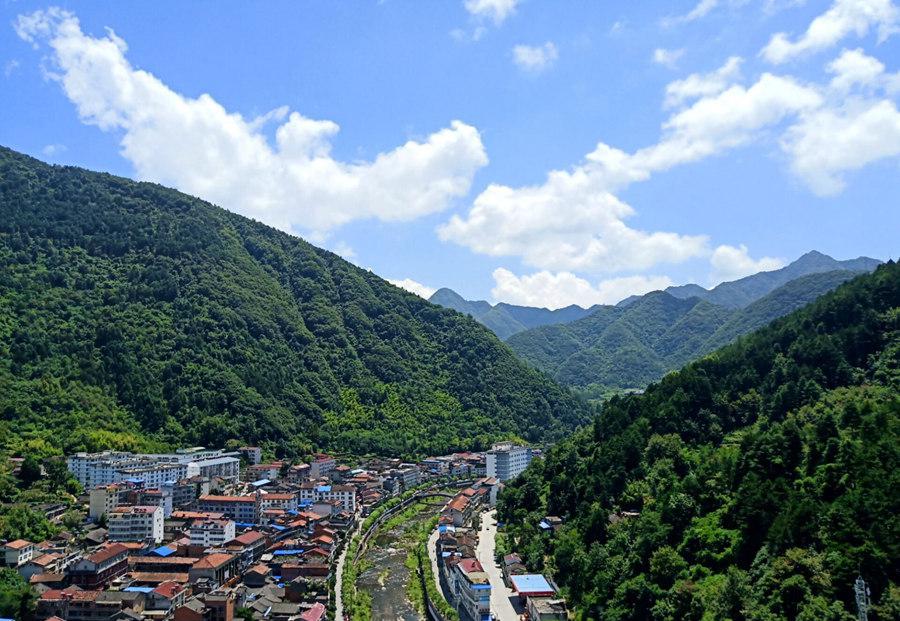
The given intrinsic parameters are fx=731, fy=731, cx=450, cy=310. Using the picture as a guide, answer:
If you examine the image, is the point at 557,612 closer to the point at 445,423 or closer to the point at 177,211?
the point at 445,423

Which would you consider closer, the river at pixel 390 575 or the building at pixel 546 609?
the building at pixel 546 609

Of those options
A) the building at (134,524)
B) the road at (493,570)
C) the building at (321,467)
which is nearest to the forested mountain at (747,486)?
the road at (493,570)

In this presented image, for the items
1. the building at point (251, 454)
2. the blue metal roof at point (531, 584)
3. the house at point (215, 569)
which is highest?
the building at point (251, 454)

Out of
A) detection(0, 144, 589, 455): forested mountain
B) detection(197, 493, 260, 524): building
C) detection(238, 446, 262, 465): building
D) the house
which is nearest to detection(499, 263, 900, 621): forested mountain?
the house

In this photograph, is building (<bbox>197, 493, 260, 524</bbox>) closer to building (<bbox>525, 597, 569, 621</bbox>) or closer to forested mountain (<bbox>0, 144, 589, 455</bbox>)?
forested mountain (<bbox>0, 144, 589, 455</bbox>)

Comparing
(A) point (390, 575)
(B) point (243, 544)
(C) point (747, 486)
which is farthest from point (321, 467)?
(C) point (747, 486)

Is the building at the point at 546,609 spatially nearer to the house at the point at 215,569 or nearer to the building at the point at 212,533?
the house at the point at 215,569
